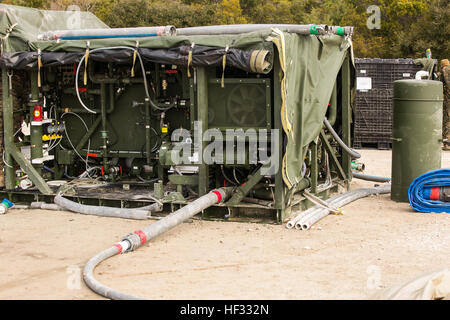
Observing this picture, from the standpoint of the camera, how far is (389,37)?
3288 cm

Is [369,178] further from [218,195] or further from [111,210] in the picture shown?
[111,210]

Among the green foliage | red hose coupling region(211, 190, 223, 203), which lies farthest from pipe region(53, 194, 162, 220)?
the green foliage

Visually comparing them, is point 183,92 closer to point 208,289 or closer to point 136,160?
point 136,160

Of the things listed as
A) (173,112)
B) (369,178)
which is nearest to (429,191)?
(369,178)

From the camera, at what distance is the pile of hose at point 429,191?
10328mm

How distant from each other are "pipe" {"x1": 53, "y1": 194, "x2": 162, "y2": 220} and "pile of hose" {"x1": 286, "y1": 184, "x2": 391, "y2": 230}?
2.04 m

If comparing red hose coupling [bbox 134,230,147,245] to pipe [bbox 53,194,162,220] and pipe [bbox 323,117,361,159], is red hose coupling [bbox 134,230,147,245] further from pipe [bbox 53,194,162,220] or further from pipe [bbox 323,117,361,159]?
pipe [bbox 323,117,361,159]

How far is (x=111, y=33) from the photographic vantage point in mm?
10492

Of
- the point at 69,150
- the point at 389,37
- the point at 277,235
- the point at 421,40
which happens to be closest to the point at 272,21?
the point at 389,37

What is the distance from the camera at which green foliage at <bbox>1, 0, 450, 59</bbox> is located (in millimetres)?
28594

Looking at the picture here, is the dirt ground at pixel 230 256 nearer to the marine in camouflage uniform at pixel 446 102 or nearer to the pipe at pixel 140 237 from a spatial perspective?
the pipe at pixel 140 237

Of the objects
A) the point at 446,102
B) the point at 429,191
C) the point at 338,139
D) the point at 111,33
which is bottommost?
the point at 429,191

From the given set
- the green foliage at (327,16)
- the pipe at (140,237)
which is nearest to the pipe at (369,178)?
the pipe at (140,237)

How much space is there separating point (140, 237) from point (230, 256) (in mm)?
1102
